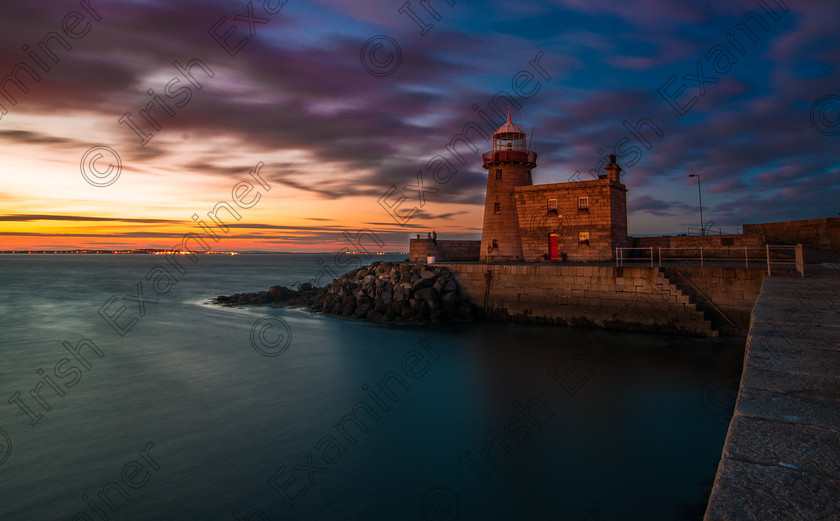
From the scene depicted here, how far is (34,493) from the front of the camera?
635 cm

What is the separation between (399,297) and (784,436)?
691 inches

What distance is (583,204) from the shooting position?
21656 millimetres

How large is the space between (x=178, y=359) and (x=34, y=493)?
8511 millimetres

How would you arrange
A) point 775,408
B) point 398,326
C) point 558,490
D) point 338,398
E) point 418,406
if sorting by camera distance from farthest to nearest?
point 398,326
point 338,398
point 418,406
point 558,490
point 775,408

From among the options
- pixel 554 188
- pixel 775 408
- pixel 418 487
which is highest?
pixel 554 188

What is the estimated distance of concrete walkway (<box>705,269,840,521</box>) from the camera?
5.53 feet

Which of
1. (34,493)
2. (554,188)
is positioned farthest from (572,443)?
(554,188)

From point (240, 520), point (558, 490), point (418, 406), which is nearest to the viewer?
point (240, 520)

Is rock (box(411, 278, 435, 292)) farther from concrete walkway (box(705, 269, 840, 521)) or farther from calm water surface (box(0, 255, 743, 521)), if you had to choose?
concrete walkway (box(705, 269, 840, 521))

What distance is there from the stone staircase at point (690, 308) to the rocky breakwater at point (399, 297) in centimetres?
710

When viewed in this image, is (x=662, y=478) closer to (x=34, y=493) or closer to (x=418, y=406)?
(x=418, y=406)

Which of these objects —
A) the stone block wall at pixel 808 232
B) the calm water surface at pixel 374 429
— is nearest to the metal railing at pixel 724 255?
the stone block wall at pixel 808 232

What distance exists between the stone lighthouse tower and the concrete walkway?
1968cm

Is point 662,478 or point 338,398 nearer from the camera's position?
point 662,478
